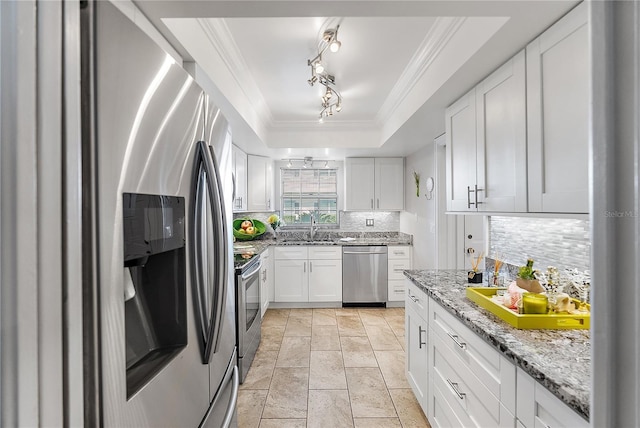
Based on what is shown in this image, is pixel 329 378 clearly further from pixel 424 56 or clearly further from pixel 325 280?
pixel 424 56

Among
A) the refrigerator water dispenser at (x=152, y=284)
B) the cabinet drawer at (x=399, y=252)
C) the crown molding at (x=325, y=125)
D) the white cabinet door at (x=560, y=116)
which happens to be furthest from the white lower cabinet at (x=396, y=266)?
the refrigerator water dispenser at (x=152, y=284)

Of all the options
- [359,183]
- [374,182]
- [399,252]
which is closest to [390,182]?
[374,182]

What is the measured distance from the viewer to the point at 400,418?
6.91 feet

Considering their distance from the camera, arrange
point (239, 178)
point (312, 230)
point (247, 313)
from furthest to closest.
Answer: point (312, 230)
point (239, 178)
point (247, 313)

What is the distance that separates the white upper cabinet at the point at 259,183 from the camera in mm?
4422

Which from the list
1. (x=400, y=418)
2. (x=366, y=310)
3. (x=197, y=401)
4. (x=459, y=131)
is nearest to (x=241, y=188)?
(x=366, y=310)

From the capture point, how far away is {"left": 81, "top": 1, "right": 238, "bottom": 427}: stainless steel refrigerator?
0.54m

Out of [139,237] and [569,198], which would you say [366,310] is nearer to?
[569,198]

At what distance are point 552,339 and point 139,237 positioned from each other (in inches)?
56.8

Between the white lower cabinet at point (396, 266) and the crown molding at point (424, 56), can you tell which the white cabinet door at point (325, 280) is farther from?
the crown molding at point (424, 56)

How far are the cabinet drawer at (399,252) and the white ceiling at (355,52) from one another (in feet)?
4.72

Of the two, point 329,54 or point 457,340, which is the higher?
point 329,54

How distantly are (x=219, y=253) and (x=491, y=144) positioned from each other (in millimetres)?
1664

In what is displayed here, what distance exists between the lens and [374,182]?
15.7ft
